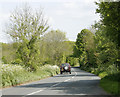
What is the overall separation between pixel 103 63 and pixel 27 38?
10310 millimetres

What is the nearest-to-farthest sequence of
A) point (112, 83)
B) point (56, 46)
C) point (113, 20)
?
1. point (113, 20)
2. point (112, 83)
3. point (56, 46)

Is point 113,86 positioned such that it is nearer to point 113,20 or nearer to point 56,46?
point 113,20

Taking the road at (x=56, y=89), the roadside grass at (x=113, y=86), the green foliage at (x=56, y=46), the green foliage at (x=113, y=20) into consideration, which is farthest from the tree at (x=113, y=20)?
the green foliage at (x=56, y=46)

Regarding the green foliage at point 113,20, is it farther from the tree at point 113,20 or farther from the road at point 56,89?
the road at point 56,89

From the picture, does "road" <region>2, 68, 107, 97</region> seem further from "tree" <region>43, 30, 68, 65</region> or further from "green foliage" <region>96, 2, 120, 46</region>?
"tree" <region>43, 30, 68, 65</region>

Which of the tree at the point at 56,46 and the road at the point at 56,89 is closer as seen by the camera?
the road at the point at 56,89

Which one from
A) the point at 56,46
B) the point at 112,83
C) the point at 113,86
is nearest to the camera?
the point at 113,86

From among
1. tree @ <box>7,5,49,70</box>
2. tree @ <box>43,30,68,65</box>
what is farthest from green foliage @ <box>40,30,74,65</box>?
tree @ <box>7,5,49,70</box>

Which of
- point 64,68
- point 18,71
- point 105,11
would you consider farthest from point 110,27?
point 64,68

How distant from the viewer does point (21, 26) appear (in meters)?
29.4

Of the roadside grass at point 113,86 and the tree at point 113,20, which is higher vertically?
the tree at point 113,20

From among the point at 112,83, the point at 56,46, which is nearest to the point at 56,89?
the point at 112,83

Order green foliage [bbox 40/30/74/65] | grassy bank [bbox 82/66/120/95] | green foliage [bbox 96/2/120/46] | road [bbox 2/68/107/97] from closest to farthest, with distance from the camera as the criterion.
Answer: grassy bank [bbox 82/66/120/95], road [bbox 2/68/107/97], green foliage [bbox 96/2/120/46], green foliage [bbox 40/30/74/65]

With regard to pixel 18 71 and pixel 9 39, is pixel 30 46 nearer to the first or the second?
pixel 9 39
